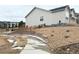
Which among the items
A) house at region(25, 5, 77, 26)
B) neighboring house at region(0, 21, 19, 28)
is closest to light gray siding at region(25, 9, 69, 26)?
house at region(25, 5, 77, 26)

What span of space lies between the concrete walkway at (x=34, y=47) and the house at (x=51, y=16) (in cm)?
17

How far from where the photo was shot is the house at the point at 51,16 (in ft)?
6.07

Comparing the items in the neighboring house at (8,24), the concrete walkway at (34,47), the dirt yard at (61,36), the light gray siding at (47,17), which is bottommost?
the concrete walkway at (34,47)

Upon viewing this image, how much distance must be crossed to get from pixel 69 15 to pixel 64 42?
0.90 ft

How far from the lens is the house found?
6.07 feet

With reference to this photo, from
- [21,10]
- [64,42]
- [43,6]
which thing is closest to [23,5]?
[21,10]

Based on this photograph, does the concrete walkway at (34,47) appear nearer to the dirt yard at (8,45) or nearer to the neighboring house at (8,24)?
the dirt yard at (8,45)

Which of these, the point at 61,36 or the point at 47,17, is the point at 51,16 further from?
the point at 61,36

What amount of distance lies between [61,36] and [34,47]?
0.97 ft

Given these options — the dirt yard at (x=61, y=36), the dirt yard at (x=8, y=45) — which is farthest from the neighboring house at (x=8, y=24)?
the dirt yard at (x=61, y=36)

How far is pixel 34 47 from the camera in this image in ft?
6.19

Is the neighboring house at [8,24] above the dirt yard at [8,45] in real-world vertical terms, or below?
above

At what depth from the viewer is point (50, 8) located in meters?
1.90
